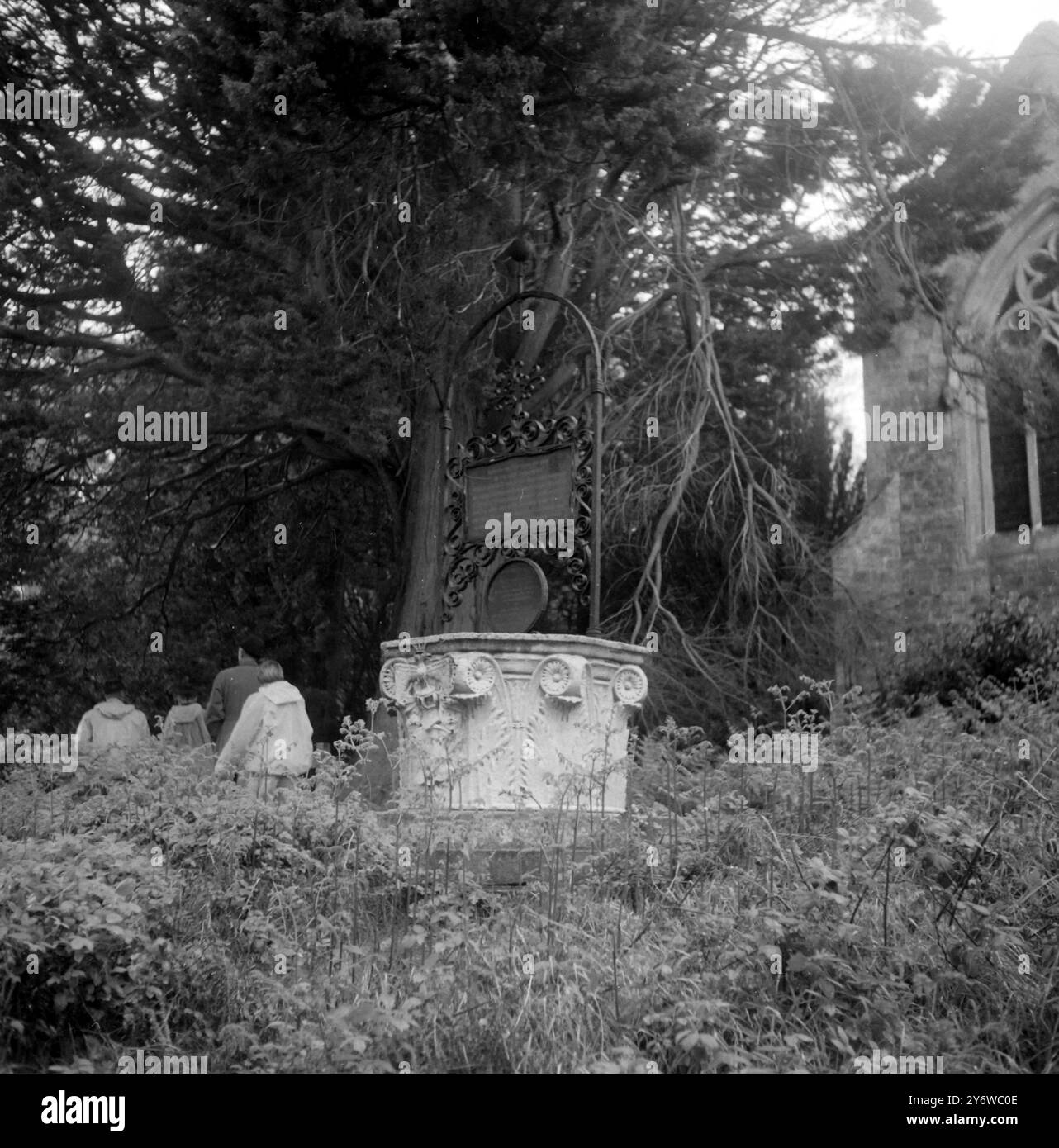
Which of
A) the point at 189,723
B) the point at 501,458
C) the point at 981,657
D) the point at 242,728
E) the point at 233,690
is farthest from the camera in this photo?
the point at 981,657

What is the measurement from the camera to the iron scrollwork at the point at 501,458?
30.3ft

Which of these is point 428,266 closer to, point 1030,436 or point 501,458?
point 501,458

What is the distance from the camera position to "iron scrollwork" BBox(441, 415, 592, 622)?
9.25 m

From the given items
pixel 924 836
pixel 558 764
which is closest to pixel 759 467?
pixel 558 764

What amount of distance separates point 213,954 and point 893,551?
561 inches

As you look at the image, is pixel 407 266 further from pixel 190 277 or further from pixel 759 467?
pixel 759 467

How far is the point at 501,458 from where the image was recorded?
9.45 meters

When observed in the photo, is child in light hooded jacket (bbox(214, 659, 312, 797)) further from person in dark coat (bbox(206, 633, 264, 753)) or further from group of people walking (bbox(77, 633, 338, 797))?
person in dark coat (bbox(206, 633, 264, 753))

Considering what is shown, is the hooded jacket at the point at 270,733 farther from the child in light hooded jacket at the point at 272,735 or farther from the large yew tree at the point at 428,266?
the large yew tree at the point at 428,266

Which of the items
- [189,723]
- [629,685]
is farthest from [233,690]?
[629,685]

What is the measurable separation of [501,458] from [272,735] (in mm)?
2346

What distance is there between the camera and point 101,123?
12422 millimetres

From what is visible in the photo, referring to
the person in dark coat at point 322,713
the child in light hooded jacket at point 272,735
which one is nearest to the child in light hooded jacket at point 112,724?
the child in light hooded jacket at point 272,735
